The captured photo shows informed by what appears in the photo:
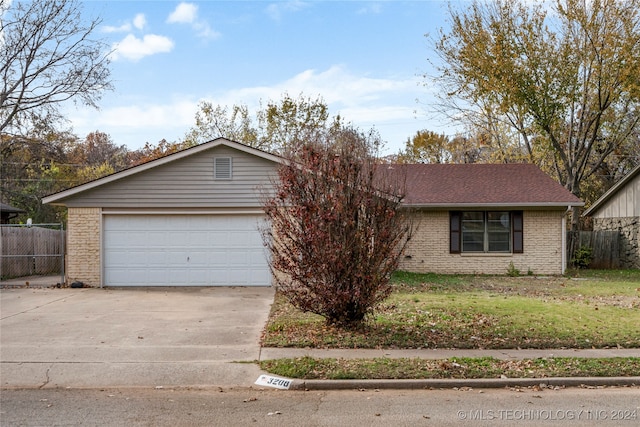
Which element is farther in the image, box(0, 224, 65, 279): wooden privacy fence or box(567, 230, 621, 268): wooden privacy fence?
box(567, 230, 621, 268): wooden privacy fence

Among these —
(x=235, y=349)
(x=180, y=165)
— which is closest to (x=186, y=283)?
(x=180, y=165)

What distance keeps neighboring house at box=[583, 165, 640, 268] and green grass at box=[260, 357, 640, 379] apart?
56.5 ft

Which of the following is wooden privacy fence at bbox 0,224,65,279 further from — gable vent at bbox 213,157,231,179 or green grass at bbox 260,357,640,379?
green grass at bbox 260,357,640,379

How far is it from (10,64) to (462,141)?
93.5ft

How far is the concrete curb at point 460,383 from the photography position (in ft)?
24.5

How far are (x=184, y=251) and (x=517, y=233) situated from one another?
37.7ft

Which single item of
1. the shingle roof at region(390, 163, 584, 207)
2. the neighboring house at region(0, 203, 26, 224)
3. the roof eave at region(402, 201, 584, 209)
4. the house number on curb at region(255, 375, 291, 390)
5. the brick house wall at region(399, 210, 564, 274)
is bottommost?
the house number on curb at region(255, 375, 291, 390)

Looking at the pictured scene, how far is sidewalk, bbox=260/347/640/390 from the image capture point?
7480 millimetres

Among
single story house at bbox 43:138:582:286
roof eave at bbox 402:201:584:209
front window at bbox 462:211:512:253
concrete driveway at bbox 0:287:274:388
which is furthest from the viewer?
front window at bbox 462:211:512:253

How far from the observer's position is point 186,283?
17.8m

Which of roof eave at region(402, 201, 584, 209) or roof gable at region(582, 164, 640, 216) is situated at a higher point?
roof gable at region(582, 164, 640, 216)

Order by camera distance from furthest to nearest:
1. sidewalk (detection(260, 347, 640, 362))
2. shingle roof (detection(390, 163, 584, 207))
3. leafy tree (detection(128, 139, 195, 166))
Result: leafy tree (detection(128, 139, 195, 166)), shingle roof (detection(390, 163, 584, 207)), sidewalk (detection(260, 347, 640, 362))

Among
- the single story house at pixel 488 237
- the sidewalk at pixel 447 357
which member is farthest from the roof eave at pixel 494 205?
the sidewalk at pixel 447 357

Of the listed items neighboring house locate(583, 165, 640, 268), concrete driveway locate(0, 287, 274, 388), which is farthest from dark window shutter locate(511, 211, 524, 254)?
concrete driveway locate(0, 287, 274, 388)
